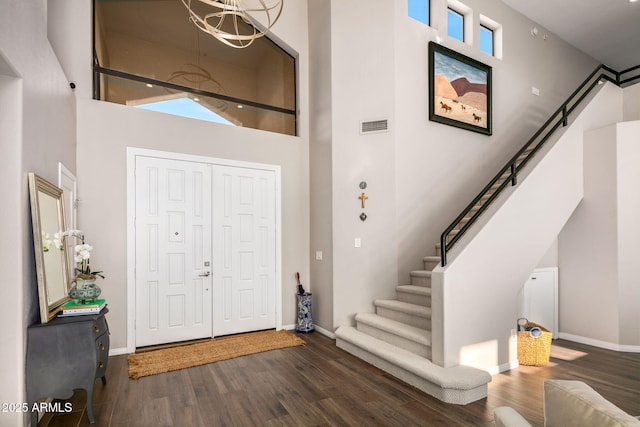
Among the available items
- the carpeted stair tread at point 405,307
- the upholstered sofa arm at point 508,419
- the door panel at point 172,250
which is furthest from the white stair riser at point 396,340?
the door panel at point 172,250

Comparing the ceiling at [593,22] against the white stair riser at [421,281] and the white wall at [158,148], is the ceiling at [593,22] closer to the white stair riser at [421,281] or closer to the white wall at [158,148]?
the white wall at [158,148]

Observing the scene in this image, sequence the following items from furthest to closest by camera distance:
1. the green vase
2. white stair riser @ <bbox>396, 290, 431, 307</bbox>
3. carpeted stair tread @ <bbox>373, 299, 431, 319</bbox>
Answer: white stair riser @ <bbox>396, 290, 431, 307</bbox> → carpeted stair tread @ <bbox>373, 299, 431, 319</bbox> → the green vase

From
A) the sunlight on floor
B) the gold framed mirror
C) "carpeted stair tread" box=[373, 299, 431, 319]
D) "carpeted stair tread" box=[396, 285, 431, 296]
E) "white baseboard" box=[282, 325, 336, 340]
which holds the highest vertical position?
the gold framed mirror

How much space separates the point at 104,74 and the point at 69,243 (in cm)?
218

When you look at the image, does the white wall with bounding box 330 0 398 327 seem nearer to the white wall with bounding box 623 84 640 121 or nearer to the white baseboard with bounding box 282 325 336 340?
the white baseboard with bounding box 282 325 336 340

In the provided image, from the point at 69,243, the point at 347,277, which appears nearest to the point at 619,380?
the point at 347,277

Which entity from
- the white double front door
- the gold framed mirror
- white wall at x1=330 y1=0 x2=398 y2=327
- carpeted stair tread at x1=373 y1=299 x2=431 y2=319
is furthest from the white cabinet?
the gold framed mirror

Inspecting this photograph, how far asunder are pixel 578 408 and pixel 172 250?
4391 millimetres

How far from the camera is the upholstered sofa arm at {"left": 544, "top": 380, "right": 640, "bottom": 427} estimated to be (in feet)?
3.52

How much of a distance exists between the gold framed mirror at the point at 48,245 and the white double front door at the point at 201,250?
119cm

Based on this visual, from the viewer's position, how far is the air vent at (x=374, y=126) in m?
4.88

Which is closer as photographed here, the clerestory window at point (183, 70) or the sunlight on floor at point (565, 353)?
the sunlight on floor at point (565, 353)

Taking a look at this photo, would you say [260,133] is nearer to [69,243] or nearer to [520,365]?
[69,243]

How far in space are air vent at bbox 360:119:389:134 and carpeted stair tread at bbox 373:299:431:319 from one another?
2431 millimetres
